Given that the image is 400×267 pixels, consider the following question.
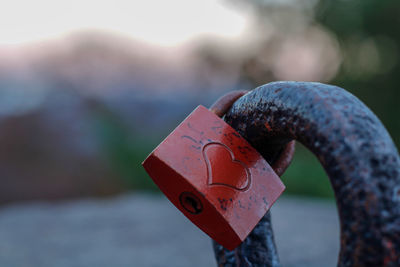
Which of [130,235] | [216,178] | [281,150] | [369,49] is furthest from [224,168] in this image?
[369,49]

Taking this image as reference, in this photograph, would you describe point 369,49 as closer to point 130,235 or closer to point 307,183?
point 307,183

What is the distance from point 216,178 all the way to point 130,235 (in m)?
1.34

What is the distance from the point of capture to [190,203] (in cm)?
53

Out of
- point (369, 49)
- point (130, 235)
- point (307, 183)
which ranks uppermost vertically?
point (369, 49)

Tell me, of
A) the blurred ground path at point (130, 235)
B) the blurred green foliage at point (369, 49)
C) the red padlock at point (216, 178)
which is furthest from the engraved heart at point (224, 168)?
the blurred green foliage at point (369, 49)

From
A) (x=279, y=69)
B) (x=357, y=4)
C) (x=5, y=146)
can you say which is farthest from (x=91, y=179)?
(x=357, y=4)

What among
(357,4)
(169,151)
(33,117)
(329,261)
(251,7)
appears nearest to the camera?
(169,151)

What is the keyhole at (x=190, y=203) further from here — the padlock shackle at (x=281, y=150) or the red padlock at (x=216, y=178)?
the padlock shackle at (x=281, y=150)

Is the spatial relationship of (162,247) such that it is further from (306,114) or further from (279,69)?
(279,69)

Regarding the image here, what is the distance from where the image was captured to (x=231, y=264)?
2.06 feet

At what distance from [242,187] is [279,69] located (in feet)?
17.8

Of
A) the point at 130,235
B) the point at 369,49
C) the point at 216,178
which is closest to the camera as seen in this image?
the point at 216,178

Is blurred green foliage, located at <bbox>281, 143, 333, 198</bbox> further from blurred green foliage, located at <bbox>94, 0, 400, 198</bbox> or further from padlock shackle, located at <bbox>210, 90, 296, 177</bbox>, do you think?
padlock shackle, located at <bbox>210, 90, 296, 177</bbox>

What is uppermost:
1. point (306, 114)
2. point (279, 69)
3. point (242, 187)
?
point (306, 114)
